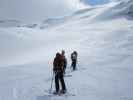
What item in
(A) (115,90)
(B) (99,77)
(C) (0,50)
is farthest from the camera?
(C) (0,50)

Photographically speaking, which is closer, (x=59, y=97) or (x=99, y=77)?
(x=59, y=97)

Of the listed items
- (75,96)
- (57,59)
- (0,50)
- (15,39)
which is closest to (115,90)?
(75,96)

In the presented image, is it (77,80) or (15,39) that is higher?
(15,39)

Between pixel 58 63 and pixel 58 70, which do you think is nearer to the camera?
pixel 58 70

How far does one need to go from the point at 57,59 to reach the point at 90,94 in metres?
2.28

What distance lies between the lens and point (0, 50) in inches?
2370

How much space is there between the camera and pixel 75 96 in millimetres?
12438

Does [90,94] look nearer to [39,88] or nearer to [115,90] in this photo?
[115,90]

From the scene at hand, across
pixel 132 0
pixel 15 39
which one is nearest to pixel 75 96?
pixel 15 39

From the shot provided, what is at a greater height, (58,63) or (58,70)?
(58,63)

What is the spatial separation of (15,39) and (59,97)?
61699 millimetres

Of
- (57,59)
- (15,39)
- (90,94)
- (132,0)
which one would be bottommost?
(90,94)

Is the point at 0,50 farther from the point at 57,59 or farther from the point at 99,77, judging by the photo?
the point at 57,59

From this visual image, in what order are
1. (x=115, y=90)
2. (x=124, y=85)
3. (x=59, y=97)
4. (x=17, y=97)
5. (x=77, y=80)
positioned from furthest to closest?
(x=77, y=80)
(x=124, y=85)
(x=115, y=90)
(x=17, y=97)
(x=59, y=97)
